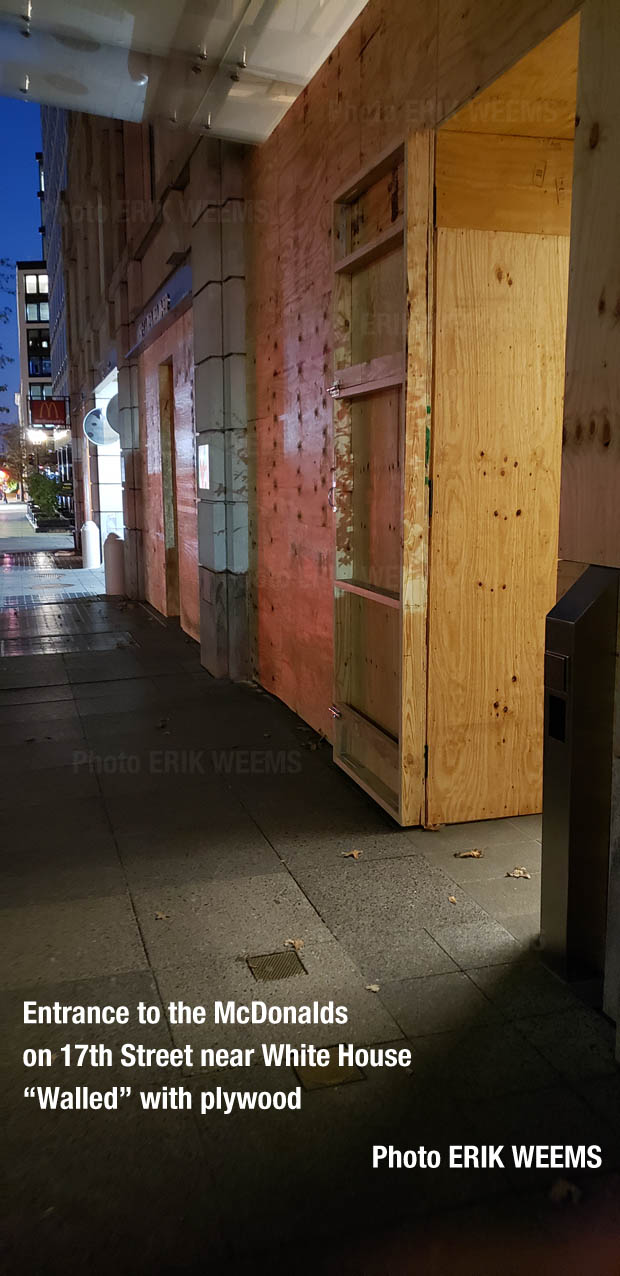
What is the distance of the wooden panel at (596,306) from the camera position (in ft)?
10.6

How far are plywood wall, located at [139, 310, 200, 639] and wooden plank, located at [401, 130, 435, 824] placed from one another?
6693 mm

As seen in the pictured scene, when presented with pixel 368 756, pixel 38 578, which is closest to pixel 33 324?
pixel 38 578

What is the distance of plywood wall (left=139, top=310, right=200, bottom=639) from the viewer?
11.7 meters

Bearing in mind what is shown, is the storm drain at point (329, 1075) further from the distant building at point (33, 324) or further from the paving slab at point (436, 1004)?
the distant building at point (33, 324)

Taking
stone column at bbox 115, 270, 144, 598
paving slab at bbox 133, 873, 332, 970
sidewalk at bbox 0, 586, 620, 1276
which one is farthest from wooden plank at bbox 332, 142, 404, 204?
stone column at bbox 115, 270, 144, 598

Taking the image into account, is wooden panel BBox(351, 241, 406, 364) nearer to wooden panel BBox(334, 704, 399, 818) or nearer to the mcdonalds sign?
wooden panel BBox(334, 704, 399, 818)

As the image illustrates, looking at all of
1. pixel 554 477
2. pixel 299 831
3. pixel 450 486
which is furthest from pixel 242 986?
pixel 554 477

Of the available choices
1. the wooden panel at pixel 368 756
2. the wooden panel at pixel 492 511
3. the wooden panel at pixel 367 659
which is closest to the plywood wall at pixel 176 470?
the wooden panel at pixel 367 659

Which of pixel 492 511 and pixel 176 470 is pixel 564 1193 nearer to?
pixel 492 511

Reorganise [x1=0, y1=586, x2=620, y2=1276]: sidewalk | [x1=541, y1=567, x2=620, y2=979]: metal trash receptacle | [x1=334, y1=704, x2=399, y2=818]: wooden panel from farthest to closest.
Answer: [x1=334, y1=704, x2=399, y2=818]: wooden panel → [x1=541, y1=567, x2=620, y2=979]: metal trash receptacle → [x1=0, y1=586, x2=620, y2=1276]: sidewalk

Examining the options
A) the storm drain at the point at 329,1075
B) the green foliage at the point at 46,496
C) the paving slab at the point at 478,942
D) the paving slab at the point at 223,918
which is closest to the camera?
the storm drain at the point at 329,1075

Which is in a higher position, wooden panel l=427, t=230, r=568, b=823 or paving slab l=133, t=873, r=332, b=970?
wooden panel l=427, t=230, r=568, b=823

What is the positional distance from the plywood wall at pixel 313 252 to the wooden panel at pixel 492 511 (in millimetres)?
936

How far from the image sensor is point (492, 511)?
17.1ft
